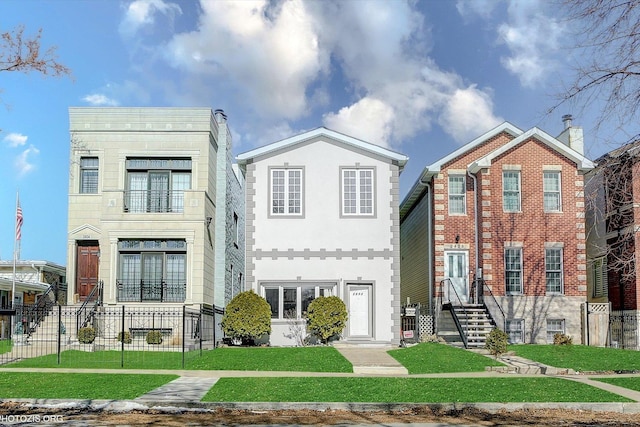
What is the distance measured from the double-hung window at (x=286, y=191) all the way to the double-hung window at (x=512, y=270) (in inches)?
321

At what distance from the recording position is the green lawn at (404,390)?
13.4m

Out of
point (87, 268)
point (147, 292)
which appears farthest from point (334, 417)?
point (87, 268)

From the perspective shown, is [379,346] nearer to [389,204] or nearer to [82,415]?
[389,204]

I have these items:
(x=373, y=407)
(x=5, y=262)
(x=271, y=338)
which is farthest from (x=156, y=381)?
(x=5, y=262)

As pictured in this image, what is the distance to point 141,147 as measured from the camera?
1056 inches

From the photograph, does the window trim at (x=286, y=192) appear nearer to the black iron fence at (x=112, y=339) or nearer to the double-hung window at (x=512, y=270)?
the black iron fence at (x=112, y=339)

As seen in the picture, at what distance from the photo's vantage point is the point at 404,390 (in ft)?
47.1

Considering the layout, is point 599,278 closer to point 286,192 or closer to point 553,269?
point 553,269

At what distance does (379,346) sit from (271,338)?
3.83 metres

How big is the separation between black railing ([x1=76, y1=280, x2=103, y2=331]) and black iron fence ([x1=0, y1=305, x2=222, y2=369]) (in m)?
0.18

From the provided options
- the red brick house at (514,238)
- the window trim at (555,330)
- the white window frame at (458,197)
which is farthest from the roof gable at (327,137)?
the window trim at (555,330)

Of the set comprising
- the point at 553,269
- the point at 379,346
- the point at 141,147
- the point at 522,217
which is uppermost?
the point at 141,147

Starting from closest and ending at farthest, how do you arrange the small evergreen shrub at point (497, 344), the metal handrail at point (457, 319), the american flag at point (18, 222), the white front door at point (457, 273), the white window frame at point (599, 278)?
the small evergreen shrub at point (497, 344), the metal handrail at point (457, 319), the white front door at point (457, 273), the white window frame at point (599, 278), the american flag at point (18, 222)

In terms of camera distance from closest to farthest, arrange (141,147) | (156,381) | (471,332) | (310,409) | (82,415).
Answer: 1. (82,415)
2. (310,409)
3. (156,381)
4. (471,332)
5. (141,147)
